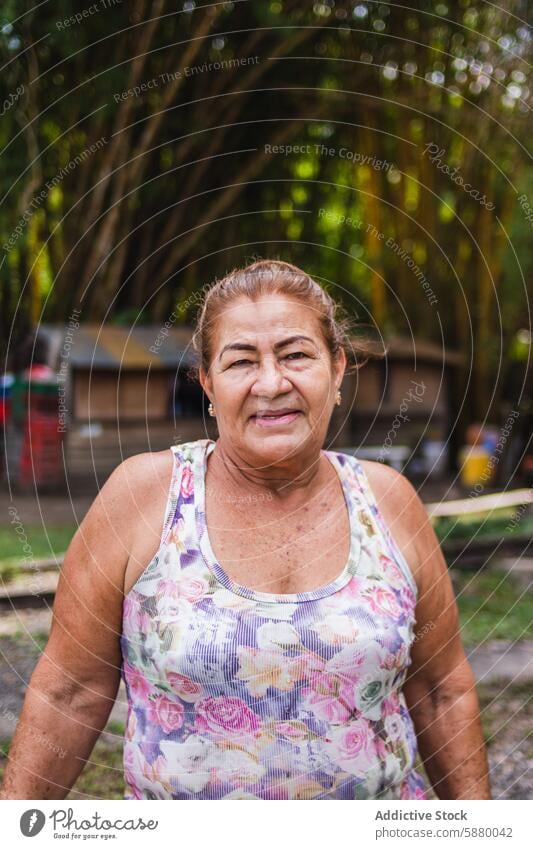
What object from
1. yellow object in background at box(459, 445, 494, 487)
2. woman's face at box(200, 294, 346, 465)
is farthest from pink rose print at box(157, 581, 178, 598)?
yellow object in background at box(459, 445, 494, 487)

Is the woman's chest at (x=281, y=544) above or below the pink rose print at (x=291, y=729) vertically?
above

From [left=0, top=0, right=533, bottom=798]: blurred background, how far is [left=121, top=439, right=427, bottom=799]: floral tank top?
1.24ft

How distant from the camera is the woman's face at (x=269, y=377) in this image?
159cm

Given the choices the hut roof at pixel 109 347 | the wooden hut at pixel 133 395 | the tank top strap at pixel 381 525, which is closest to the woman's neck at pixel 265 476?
the tank top strap at pixel 381 525

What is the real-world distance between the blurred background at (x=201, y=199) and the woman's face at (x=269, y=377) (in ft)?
0.83

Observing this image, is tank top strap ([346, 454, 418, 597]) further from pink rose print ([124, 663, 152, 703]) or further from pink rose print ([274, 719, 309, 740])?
pink rose print ([124, 663, 152, 703])

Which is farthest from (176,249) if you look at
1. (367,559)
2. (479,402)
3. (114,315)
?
(479,402)

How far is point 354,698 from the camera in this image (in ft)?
5.36

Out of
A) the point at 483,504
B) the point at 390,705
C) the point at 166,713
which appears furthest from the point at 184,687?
the point at 483,504

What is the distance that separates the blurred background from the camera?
3236 mm
